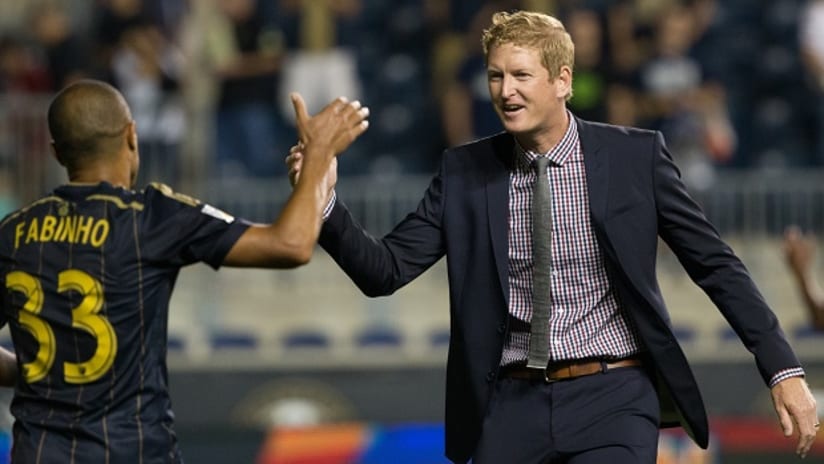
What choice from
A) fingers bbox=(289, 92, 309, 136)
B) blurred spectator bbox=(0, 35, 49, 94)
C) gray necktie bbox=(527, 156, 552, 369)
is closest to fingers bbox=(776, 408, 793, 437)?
gray necktie bbox=(527, 156, 552, 369)

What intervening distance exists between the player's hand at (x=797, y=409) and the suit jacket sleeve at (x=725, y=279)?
0.05 metres

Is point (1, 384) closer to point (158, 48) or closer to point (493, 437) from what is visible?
point (493, 437)

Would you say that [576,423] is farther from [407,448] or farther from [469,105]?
[469,105]

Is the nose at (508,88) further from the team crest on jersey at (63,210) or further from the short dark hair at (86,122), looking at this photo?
the team crest on jersey at (63,210)

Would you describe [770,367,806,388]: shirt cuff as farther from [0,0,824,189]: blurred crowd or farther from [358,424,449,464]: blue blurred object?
[0,0,824,189]: blurred crowd

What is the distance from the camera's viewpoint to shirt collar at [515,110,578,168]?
4.96 meters

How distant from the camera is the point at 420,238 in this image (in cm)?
501

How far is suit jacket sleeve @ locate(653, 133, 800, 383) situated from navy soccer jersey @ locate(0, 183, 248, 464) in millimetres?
1347

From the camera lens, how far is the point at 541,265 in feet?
16.0

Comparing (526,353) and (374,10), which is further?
(374,10)

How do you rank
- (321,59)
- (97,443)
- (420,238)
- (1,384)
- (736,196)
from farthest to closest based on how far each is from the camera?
(321,59) → (736,196) → (420,238) → (1,384) → (97,443)

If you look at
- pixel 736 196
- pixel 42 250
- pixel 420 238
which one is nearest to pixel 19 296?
pixel 42 250

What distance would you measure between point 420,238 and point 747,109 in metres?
7.84

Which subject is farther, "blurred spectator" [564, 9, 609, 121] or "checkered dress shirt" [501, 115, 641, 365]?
"blurred spectator" [564, 9, 609, 121]
